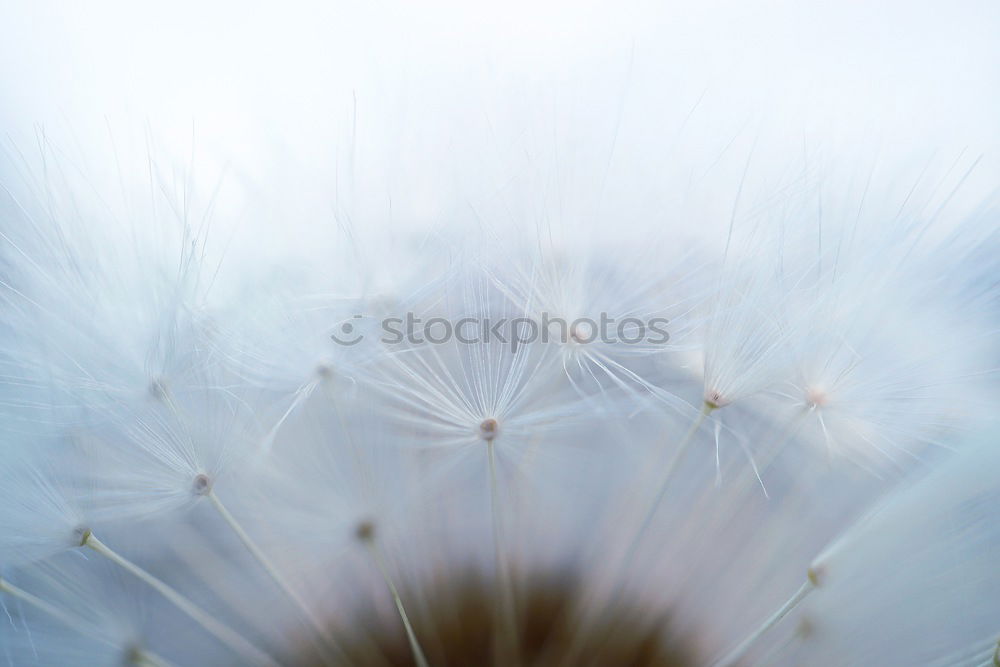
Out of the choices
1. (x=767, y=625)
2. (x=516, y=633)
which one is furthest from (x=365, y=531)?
(x=767, y=625)

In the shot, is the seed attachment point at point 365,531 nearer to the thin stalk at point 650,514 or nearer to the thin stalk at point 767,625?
the thin stalk at point 650,514

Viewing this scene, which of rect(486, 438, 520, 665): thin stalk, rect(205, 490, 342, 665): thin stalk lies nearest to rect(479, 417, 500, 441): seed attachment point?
rect(486, 438, 520, 665): thin stalk

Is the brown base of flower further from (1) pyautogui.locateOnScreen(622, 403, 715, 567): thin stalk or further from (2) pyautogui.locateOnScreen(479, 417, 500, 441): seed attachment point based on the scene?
(2) pyautogui.locateOnScreen(479, 417, 500, 441): seed attachment point

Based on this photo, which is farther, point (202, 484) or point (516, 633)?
point (516, 633)

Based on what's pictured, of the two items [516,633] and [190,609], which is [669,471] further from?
[190,609]

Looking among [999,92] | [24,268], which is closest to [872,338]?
[999,92]

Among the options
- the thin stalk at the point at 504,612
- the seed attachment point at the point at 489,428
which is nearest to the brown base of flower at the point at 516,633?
the thin stalk at the point at 504,612
